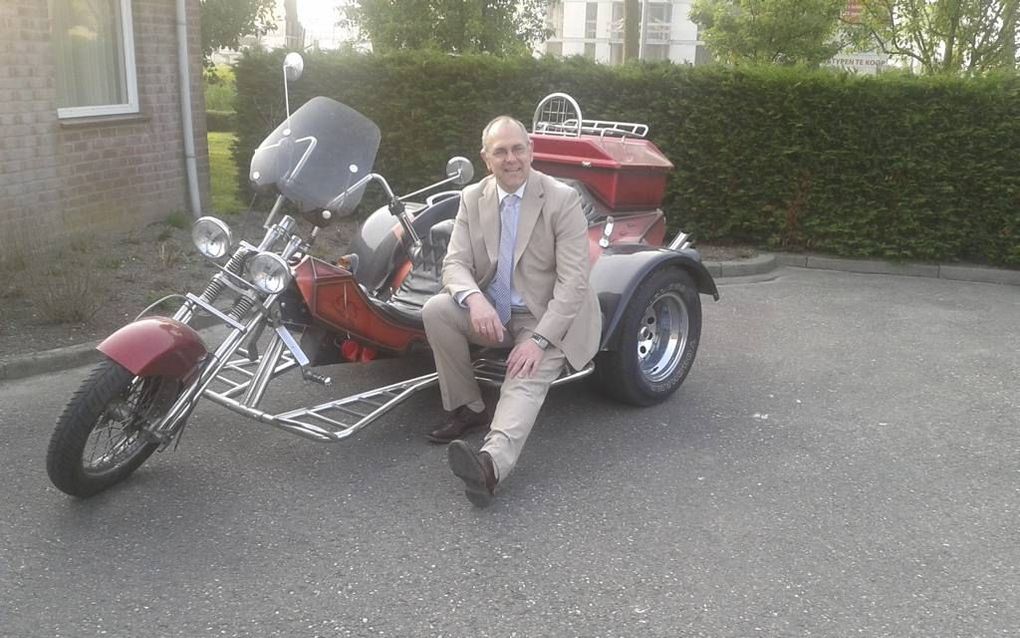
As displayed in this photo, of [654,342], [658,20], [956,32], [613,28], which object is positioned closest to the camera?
[654,342]

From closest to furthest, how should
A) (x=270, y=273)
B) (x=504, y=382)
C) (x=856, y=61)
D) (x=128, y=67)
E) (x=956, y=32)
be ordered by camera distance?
(x=270, y=273), (x=504, y=382), (x=128, y=67), (x=956, y=32), (x=856, y=61)

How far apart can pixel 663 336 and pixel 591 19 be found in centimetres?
6703

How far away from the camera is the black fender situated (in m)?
4.71

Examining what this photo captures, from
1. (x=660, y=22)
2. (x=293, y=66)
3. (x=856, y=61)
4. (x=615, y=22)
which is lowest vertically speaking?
(x=293, y=66)

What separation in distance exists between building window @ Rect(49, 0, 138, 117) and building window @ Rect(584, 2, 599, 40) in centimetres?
6283

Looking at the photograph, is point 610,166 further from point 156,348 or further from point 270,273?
point 156,348

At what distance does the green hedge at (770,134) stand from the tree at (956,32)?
401cm

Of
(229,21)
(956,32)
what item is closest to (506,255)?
(956,32)

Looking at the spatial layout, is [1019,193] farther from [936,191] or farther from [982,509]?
[982,509]

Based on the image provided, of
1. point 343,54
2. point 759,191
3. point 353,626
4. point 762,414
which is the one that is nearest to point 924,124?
point 759,191

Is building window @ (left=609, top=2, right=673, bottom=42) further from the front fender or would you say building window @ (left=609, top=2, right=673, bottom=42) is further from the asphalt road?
the front fender

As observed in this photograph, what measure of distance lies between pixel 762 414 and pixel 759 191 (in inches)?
196

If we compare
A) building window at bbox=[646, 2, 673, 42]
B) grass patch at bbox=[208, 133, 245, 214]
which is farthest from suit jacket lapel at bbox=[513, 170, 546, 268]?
building window at bbox=[646, 2, 673, 42]

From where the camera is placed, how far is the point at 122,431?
382 cm
